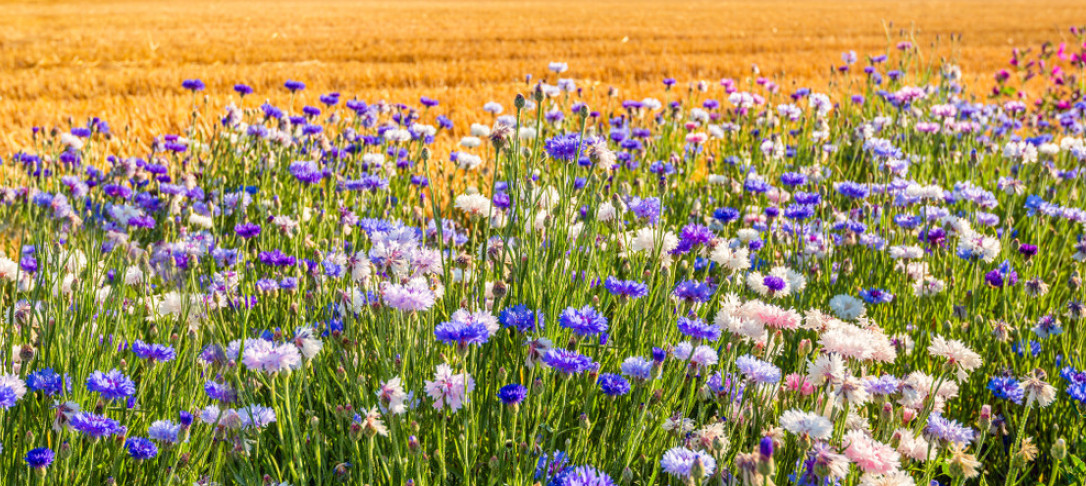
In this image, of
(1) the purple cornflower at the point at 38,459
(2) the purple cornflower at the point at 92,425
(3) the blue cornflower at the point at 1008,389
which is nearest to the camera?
(1) the purple cornflower at the point at 38,459


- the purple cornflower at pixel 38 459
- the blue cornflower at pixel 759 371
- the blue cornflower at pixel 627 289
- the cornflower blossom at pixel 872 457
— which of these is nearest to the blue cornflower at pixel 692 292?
the blue cornflower at pixel 627 289

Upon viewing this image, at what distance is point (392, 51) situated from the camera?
47.9 ft

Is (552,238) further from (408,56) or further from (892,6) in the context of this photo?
(892,6)

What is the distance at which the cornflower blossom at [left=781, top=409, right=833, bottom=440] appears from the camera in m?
1.48

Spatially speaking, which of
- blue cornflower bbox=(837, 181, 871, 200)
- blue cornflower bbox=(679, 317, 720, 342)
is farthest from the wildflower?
blue cornflower bbox=(837, 181, 871, 200)

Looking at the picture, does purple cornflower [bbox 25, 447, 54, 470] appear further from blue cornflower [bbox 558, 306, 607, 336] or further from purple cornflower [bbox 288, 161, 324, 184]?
purple cornflower [bbox 288, 161, 324, 184]

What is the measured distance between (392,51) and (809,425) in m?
14.0

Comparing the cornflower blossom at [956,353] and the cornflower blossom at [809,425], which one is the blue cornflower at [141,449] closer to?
the cornflower blossom at [809,425]

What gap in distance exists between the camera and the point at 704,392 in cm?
177

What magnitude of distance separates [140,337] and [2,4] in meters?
34.3

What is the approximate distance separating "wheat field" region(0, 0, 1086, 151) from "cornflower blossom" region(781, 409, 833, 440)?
14.5ft

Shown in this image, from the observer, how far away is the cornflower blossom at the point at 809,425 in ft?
4.86

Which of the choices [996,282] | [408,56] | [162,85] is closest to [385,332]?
[996,282]

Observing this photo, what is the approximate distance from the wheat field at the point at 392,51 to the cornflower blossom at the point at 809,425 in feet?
14.5
